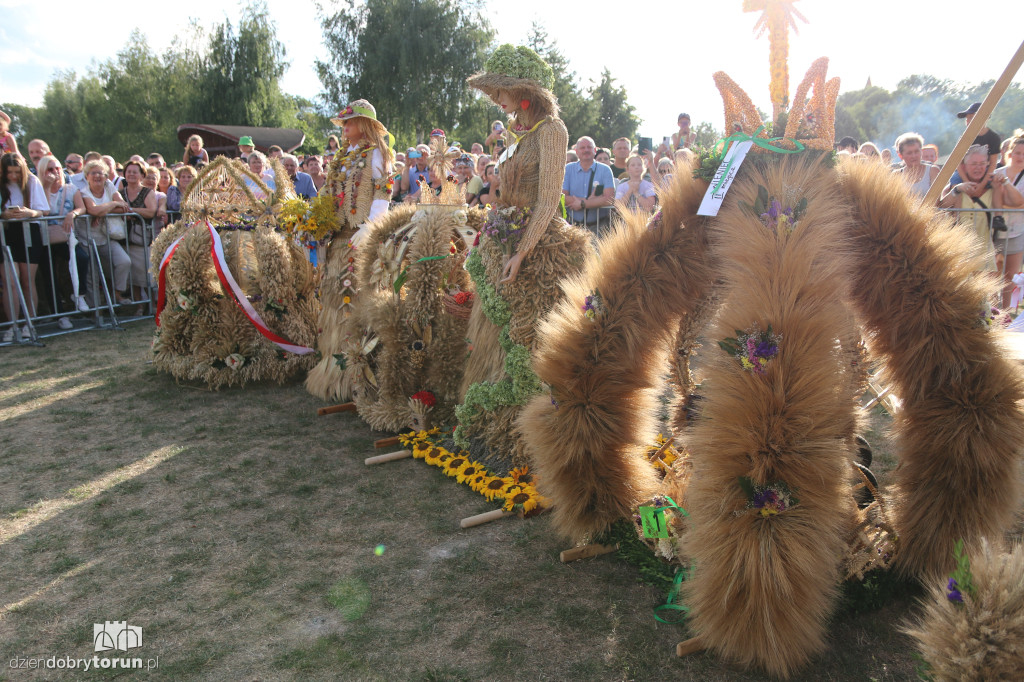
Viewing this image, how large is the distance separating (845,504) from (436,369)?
10.3ft

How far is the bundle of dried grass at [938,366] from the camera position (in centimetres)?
241

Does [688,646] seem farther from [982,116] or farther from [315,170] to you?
[315,170]

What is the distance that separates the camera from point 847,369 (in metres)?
2.38

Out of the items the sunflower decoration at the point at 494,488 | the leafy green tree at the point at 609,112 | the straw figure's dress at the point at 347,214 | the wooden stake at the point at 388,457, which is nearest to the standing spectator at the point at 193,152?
the straw figure's dress at the point at 347,214

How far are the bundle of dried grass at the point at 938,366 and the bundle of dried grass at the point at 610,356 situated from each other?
0.68 meters

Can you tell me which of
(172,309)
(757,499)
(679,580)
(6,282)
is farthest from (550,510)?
(6,282)

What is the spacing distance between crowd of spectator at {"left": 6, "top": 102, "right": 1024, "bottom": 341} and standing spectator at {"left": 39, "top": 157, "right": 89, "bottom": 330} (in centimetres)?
1

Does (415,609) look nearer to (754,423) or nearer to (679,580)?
(679,580)

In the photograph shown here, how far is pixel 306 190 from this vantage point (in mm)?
10188

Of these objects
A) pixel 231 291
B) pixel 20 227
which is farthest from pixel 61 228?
pixel 231 291

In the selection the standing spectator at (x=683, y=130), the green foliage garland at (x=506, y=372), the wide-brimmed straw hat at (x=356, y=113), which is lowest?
the green foliage garland at (x=506, y=372)

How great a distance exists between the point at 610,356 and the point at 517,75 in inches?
74.5

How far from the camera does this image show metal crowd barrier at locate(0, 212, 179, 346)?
7.93 metres

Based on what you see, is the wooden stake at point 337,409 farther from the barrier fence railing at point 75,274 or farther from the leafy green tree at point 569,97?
the leafy green tree at point 569,97
